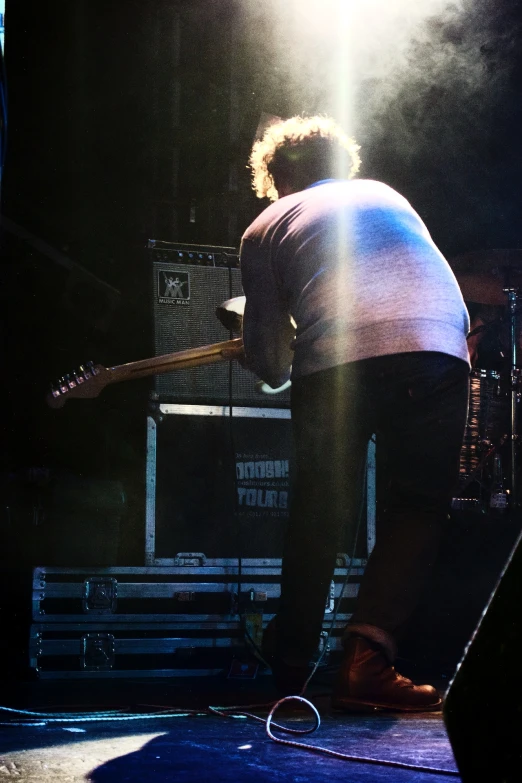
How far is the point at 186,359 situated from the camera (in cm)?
331

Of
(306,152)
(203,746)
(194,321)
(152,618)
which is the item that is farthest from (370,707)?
(194,321)

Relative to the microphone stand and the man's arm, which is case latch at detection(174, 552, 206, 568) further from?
the microphone stand

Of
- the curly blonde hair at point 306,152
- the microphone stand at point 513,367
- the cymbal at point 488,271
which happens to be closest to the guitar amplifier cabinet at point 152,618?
the curly blonde hair at point 306,152

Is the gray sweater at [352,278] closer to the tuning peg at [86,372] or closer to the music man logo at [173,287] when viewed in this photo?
the music man logo at [173,287]

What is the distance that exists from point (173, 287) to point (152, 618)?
1.32m

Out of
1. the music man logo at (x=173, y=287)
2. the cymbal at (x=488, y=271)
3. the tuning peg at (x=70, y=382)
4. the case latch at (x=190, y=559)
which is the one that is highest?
the cymbal at (x=488, y=271)

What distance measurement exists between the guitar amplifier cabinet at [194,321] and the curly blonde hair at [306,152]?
3.13 feet

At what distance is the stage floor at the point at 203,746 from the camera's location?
1.26 m

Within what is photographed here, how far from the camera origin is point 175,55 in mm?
4484

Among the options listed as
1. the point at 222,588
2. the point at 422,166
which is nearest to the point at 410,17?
the point at 422,166

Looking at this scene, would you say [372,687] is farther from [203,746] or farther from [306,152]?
[306,152]

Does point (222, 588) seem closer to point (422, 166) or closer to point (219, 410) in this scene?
point (219, 410)

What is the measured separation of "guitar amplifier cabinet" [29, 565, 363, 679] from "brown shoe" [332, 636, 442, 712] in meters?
1.12

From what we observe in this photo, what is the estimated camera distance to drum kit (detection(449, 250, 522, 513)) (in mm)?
4578
